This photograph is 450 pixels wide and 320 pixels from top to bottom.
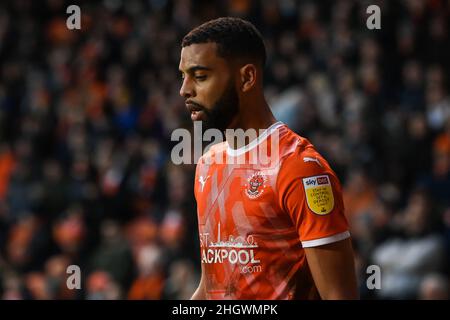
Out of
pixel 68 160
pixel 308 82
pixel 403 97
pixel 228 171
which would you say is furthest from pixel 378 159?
pixel 228 171

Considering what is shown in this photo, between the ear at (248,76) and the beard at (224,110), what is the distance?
52 mm

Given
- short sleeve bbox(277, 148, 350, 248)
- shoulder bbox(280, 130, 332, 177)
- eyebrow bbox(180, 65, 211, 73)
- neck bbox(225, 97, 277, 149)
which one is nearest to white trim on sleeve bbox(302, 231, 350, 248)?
short sleeve bbox(277, 148, 350, 248)

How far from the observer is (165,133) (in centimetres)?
1092

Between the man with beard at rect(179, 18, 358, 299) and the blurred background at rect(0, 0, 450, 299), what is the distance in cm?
344

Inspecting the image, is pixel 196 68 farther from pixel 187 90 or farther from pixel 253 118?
pixel 253 118

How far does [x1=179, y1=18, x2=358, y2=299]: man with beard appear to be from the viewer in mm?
3145

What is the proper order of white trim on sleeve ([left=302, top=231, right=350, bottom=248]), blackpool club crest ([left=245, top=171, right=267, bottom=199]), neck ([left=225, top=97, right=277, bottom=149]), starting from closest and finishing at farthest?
white trim on sleeve ([left=302, top=231, right=350, bottom=248])
blackpool club crest ([left=245, top=171, right=267, bottom=199])
neck ([left=225, top=97, right=277, bottom=149])

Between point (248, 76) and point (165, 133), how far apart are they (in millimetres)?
7552

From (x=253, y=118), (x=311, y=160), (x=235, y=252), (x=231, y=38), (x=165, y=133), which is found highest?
(x=231, y=38)

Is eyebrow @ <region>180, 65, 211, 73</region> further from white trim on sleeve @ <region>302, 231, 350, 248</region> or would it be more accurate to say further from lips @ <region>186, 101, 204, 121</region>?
white trim on sleeve @ <region>302, 231, 350, 248</region>

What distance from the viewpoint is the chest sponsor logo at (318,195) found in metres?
3.12

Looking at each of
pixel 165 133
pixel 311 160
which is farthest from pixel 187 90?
pixel 165 133

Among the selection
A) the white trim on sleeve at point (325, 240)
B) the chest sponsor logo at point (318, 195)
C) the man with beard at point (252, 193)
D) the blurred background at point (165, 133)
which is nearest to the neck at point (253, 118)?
the man with beard at point (252, 193)

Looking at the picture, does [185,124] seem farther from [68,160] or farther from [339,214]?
[339,214]
